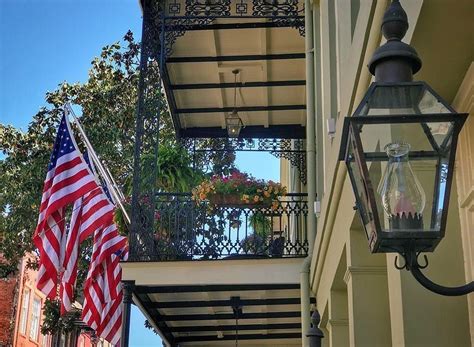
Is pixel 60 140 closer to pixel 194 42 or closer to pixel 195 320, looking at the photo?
pixel 194 42

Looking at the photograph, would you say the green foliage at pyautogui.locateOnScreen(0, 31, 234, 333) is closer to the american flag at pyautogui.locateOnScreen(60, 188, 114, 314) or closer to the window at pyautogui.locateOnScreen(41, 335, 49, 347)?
the american flag at pyautogui.locateOnScreen(60, 188, 114, 314)

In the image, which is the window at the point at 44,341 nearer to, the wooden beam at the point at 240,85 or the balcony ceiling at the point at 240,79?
the balcony ceiling at the point at 240,79

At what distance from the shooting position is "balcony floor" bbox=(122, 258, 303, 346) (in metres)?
9.77

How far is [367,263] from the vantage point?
4.75m

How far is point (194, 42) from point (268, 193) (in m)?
2.80

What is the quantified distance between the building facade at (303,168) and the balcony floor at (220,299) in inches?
0.7

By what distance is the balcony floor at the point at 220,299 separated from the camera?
977 cm

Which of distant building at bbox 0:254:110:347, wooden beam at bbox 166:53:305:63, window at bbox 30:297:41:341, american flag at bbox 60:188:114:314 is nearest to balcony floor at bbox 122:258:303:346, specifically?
american flag at bbox 60:188:114:314

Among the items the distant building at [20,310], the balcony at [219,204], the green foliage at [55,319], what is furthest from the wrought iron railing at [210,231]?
the distant building at [20,310]

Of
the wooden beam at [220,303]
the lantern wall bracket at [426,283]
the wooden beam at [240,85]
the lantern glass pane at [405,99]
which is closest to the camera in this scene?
the lantern wall bracket at [426,283]

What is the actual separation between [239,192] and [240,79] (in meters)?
3.09

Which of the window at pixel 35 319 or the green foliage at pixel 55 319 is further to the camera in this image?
the window at pixel 35 319

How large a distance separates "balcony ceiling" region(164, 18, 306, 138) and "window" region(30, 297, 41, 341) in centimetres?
1986

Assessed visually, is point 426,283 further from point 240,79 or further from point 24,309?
point 24,309
